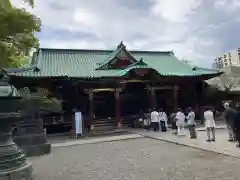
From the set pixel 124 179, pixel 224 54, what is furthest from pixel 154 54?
pixel 224 54

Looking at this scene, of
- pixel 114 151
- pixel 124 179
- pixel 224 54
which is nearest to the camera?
pixel 124 179

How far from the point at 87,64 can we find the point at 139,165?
16632mm

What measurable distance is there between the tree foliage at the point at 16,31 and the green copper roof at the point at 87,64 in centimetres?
204

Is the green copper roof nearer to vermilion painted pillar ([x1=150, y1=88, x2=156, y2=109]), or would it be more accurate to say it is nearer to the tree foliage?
vermilion painted pillar ([x1=150, y1=88, x2=156, y2=109])

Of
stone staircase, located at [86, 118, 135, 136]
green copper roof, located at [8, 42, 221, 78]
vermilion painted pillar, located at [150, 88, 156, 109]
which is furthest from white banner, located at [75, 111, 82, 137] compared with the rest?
vermilion painted pillar, located at [150, 88, 156, 109]

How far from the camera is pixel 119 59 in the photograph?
2461 cm

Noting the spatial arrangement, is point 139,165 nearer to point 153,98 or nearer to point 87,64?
point 153,98

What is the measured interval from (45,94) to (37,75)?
2.06m

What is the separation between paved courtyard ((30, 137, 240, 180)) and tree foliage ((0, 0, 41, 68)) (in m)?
7.52

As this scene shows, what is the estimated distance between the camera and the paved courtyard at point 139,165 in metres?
7.77

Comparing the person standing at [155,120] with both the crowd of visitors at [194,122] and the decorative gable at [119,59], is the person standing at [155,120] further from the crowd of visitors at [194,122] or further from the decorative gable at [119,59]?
the decorative gable at [119,59]

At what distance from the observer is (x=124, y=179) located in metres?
7.51

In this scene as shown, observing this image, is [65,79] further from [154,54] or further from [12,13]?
[154,54]

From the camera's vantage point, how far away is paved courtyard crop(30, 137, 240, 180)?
7765 mm
